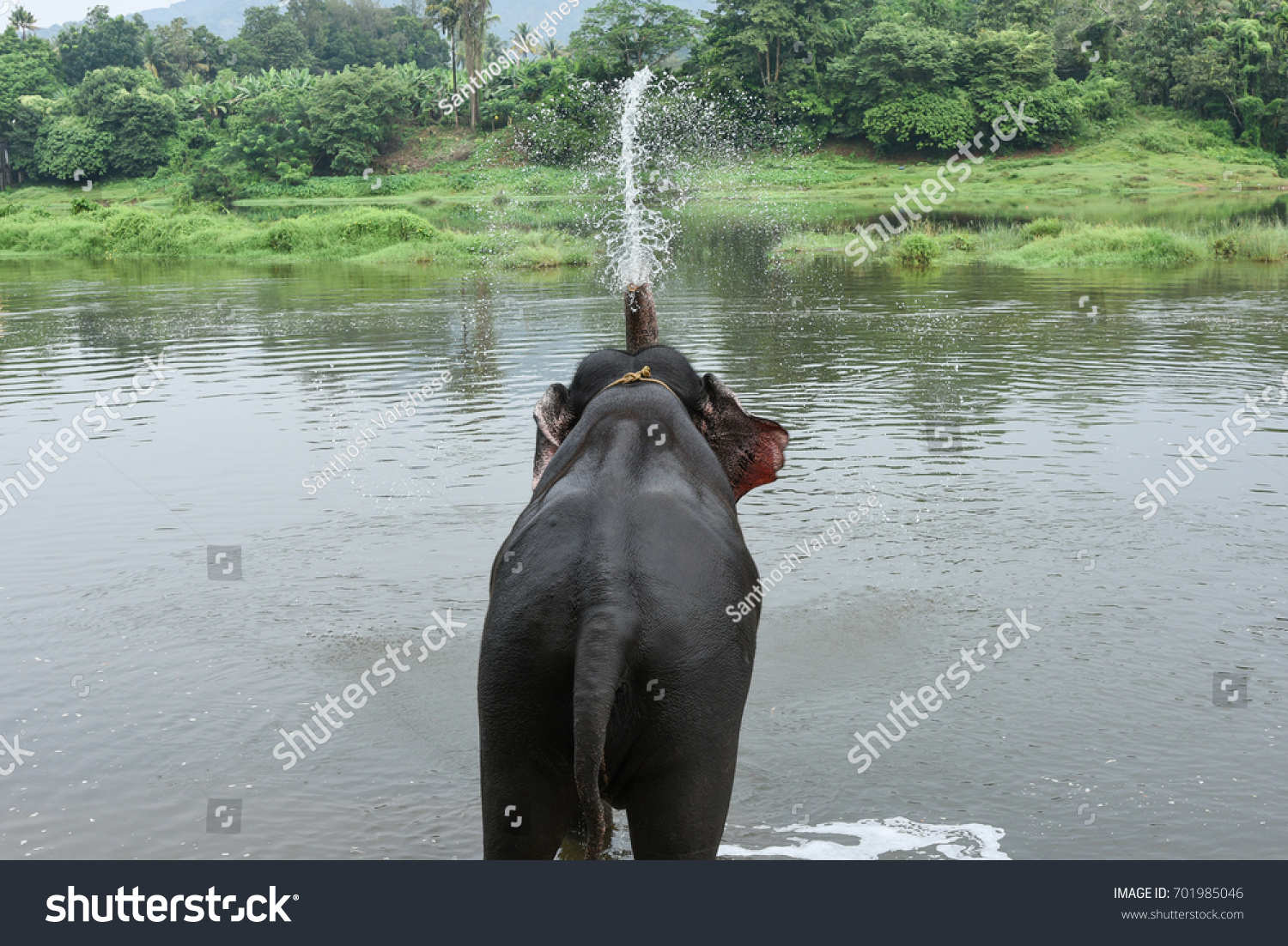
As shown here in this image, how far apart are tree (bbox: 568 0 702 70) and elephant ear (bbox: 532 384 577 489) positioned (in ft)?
215

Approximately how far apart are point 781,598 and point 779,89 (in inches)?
2617

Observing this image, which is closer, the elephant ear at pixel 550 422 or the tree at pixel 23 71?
the elephant ear at pixel 550 422

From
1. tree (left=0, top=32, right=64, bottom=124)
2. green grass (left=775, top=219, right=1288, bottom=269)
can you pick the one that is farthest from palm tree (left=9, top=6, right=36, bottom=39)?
green grass (left=775, top=219, right=1288, bottom=269)

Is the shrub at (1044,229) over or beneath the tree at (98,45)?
beneath

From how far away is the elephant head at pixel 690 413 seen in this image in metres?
4.61

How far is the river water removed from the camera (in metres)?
5.59

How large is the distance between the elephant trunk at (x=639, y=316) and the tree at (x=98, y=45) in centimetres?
11125

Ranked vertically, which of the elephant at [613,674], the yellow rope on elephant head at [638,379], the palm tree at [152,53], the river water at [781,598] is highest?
the palm tree at [152,53]

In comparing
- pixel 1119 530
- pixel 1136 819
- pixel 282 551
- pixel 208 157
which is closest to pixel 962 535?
pixel 1119 530

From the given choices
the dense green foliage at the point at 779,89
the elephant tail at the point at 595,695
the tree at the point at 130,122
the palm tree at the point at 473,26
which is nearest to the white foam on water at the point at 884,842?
the elephant tail at the point at 595,695

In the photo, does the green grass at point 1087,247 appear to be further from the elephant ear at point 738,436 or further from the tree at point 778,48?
the tree at point 778,48

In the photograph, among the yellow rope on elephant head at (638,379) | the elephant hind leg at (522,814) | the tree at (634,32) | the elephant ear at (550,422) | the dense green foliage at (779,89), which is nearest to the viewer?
the elephant hind leg at (522,814)

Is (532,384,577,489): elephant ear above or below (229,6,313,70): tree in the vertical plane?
below

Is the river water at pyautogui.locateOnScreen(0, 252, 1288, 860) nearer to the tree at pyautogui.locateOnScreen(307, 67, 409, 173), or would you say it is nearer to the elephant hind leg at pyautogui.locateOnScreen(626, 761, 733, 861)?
the elephant hind leg at pyautogui.locateOnScreen(626, 761, 733, 861)
